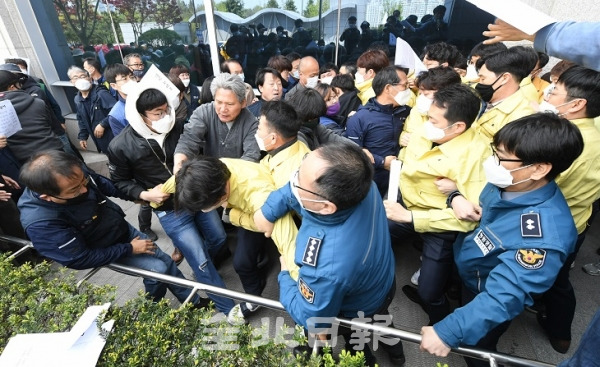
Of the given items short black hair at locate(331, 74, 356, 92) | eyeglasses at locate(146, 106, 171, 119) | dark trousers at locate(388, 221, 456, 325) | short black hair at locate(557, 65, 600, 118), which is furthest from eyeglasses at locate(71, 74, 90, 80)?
short black hair at locate(557, 65, 600, 118)

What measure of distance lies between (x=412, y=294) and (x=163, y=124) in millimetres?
2631

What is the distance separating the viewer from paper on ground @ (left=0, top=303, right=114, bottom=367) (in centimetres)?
117

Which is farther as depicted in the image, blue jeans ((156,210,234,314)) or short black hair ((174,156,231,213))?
blue jeans ((156,210,234,314))

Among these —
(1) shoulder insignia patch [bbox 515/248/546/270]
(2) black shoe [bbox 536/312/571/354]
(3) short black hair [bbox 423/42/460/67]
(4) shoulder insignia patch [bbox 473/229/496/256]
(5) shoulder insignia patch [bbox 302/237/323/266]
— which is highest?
(3) short black hair [bbox 423/42/460/67]

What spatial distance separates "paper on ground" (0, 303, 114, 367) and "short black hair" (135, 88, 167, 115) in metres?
1.68

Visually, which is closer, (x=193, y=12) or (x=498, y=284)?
(x=498, y=284)

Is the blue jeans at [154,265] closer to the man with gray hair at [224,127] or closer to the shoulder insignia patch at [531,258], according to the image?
the man with gray hair at [224,127]

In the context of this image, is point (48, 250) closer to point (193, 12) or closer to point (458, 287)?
point (458, 287)

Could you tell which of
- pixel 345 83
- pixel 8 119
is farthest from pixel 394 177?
pixel 8 119

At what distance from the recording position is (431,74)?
9.14 feet

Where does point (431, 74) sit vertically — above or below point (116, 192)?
above

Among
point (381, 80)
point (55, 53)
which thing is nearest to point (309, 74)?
point (381, 80)

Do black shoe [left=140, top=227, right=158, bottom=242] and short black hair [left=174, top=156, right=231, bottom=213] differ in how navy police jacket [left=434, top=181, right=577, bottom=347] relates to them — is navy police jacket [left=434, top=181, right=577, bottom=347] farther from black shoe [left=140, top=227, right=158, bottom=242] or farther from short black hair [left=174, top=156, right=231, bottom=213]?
black shoe [left=140, top=227, right=158, bottom=242]

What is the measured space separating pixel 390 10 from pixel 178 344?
7.25m
